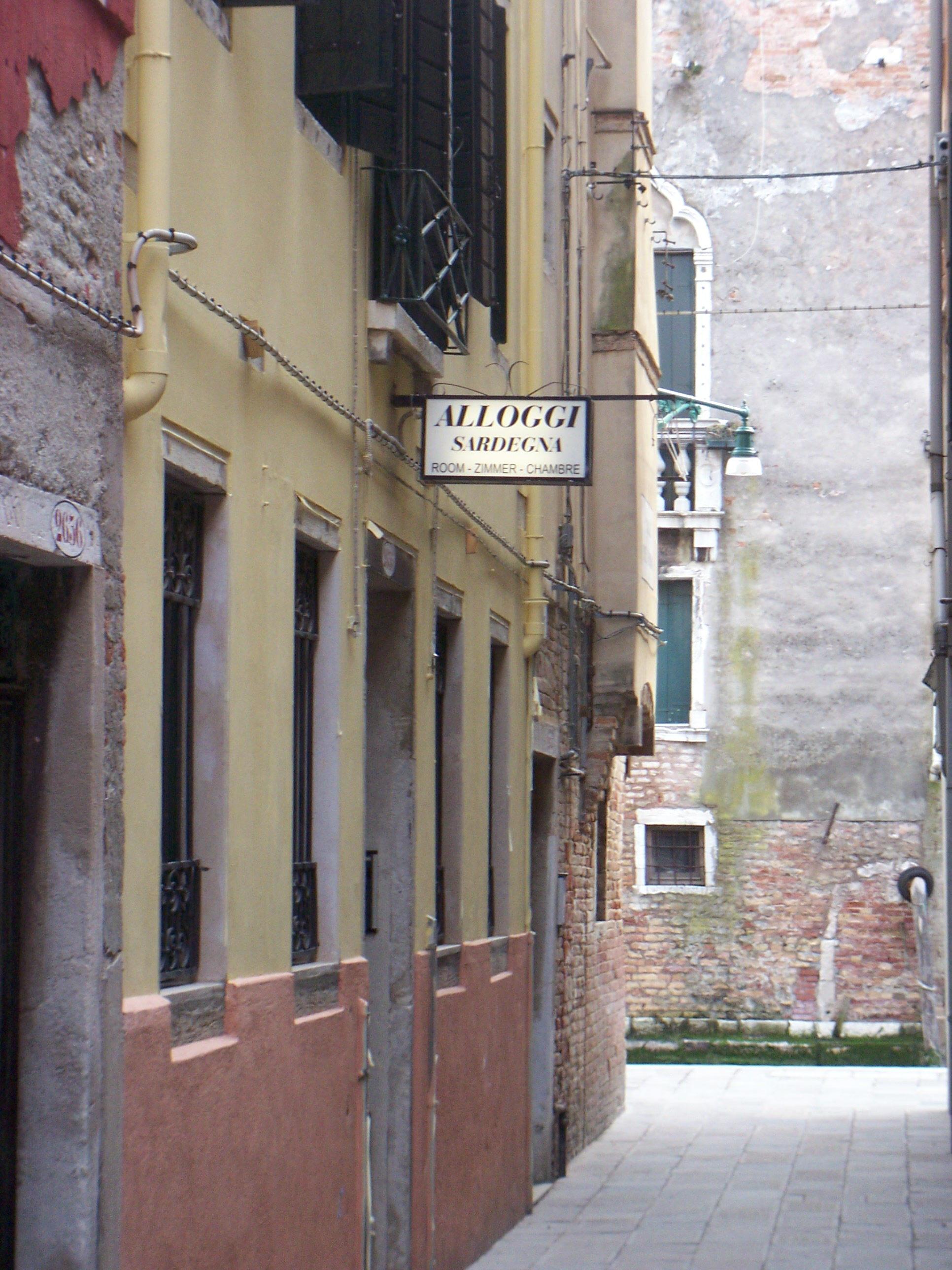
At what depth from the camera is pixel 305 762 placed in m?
7.66

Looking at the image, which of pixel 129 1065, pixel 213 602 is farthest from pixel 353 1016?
pixel 129 1065

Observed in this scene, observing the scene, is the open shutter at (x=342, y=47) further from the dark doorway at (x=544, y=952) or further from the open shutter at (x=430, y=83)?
the dark doorway at (x=544, y=952)

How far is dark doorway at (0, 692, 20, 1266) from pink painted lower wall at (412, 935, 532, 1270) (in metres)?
4.42

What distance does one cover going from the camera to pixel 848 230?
23.5 metres

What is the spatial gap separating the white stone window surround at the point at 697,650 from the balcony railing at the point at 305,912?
1578cm

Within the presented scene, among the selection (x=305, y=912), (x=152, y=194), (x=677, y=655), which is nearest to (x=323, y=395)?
(x=305, y=912)

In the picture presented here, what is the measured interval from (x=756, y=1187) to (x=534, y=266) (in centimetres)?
609

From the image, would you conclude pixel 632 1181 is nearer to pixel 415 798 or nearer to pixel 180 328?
pixel 415 798

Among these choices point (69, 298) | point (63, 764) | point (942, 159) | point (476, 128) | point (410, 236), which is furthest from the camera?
point (942, 159)

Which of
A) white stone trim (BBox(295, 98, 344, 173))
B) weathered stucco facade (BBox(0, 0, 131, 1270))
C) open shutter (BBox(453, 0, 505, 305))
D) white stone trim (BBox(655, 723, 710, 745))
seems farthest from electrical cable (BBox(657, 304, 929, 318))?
weathered stucco facade (BBox(0, 0, 131, 1270))

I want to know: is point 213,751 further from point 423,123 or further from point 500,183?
point 500,183

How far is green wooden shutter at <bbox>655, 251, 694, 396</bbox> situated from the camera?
23.5 meters

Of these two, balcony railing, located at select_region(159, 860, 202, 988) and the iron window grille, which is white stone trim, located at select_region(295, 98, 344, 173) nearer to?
the iron window grille

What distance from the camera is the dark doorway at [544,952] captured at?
1370cm
